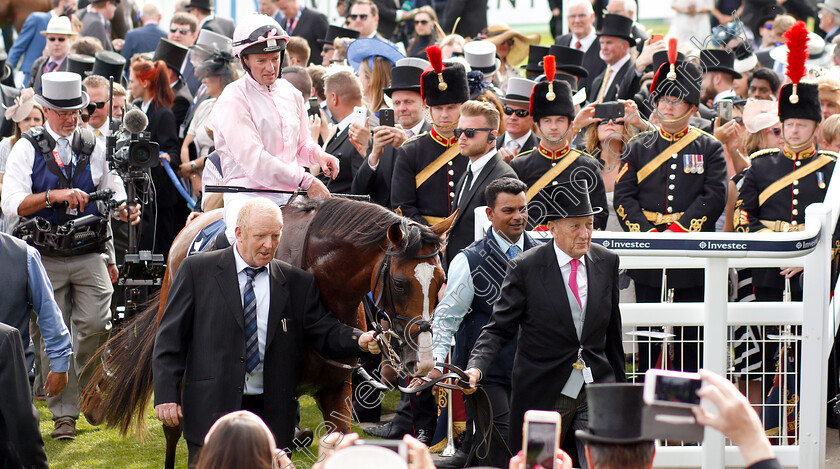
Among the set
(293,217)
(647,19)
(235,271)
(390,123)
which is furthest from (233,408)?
(647,19)

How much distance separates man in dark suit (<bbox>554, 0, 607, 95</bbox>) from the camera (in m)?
12.7

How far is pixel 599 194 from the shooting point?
27.7ft

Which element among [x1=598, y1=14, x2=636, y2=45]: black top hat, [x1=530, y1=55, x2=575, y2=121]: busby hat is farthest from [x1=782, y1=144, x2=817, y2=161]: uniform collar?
[x1=598, y1=14, x2=636, y2=45]: black top hat

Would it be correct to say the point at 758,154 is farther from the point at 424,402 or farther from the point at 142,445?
the point at 142,445

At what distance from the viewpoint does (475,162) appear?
8.53 meters

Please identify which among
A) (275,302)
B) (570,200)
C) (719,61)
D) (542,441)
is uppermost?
(719,61)

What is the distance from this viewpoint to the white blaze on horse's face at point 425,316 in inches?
254

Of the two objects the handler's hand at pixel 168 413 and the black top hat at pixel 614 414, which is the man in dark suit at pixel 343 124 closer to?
the handler's hand at pixel 168 413

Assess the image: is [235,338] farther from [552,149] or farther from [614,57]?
[614,57]

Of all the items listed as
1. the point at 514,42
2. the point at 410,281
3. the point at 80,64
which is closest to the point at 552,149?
the point at 410,281

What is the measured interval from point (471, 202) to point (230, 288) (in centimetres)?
253

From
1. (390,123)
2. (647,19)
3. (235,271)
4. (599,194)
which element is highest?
(647,19)

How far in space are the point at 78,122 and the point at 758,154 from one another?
17.9 feet

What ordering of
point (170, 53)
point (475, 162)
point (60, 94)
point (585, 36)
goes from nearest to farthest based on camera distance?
point (475, 162), point (60, 94), point (585, 36), point (170, 53)
